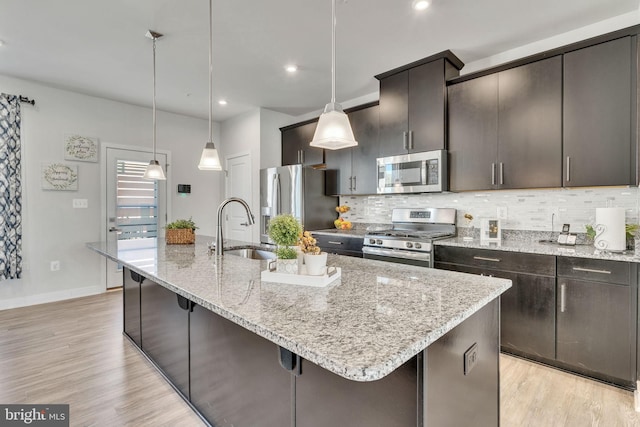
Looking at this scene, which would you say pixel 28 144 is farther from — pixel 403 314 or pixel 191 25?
pixel 403 314

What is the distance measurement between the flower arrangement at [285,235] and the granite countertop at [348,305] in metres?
0.15

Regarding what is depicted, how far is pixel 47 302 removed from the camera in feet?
12.8

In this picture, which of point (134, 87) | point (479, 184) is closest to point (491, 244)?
point (479, 184)

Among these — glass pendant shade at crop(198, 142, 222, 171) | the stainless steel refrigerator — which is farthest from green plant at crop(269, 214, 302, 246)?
the stainless steel refrigerator

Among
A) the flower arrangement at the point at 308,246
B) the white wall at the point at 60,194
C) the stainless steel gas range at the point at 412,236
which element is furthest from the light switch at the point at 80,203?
the flower arrangement at the point at 308,246

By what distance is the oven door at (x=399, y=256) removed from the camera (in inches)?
112

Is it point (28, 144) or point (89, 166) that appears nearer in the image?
point (28, 144)

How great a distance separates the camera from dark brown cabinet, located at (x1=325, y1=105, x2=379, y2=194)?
3695 millimetres

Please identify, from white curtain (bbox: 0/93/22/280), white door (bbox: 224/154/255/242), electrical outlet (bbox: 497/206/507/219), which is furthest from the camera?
white door (bbox: 224/154/255/242)

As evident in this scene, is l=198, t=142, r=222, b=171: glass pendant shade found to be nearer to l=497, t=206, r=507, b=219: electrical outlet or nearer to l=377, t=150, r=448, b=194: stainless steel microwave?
l=377, t=150, r=448, b=194: stainless steel microwave

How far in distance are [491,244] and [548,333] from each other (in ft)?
2.37

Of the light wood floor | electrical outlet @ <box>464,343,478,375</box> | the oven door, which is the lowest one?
the light wood floor

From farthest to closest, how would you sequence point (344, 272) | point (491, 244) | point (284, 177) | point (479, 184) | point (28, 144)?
point (284, 177) → point (28, 144) → point (479, 184) → point (491, 244) → point (344, 272)

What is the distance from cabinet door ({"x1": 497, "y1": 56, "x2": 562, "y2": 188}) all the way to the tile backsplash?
1.01ft
